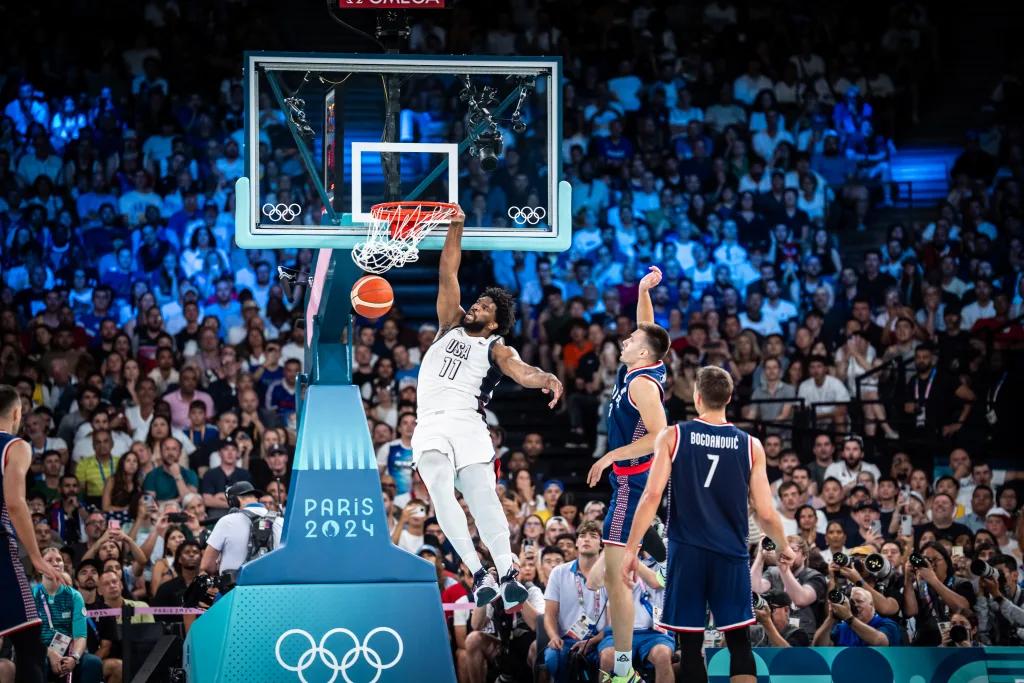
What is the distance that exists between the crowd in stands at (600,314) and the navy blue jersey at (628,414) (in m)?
1.22

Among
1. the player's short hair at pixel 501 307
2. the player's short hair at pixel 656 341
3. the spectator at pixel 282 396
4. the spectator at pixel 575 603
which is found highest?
the player's short hair at pixel 501 307

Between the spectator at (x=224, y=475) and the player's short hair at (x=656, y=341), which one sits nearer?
the player's short hair at (x=656, y=341)

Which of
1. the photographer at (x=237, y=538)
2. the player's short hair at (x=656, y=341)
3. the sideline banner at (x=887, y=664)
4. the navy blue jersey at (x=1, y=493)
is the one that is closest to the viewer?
the navy blue jersey at (x=1, y=493)

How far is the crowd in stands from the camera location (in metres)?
12.1

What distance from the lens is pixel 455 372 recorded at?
9.36 metres

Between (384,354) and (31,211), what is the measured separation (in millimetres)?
4623

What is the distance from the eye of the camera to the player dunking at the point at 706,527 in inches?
331

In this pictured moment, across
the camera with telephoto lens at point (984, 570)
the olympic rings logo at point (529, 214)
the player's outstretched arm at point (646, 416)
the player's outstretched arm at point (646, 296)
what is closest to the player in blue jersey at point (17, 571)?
the olympic rings logo at point (529, 214)

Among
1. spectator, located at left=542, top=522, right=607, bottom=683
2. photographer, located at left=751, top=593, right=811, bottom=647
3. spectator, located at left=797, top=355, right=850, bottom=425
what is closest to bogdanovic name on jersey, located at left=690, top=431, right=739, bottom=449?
spectator, located at left=542, top=522, right=607, bottom=683

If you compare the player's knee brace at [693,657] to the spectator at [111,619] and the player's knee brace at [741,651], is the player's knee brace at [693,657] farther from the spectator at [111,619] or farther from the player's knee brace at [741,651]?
the spectator at [111,619]

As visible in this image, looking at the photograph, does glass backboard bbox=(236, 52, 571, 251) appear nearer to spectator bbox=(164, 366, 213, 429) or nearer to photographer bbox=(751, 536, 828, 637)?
photographer bbox=(751, 536, 828, 637)

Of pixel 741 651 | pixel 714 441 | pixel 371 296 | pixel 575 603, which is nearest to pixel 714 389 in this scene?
pixel 714 441

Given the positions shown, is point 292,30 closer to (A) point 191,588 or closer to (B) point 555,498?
(B) point 555,498

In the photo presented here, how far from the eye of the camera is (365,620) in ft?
Result: 29.1
